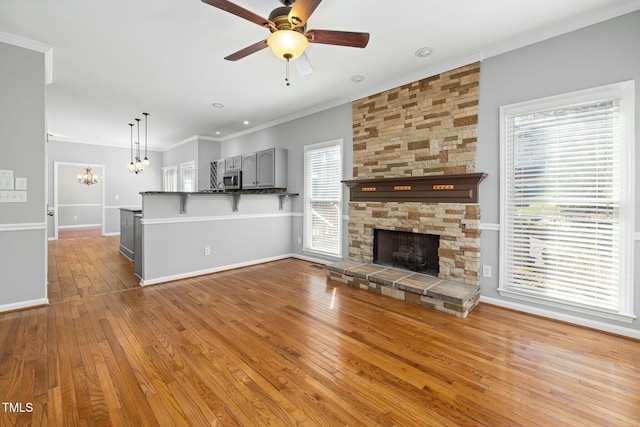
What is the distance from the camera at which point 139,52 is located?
328cm

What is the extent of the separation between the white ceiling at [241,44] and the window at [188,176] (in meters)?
2.87

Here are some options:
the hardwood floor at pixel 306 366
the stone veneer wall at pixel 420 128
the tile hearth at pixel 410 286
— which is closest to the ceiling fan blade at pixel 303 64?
the stone veneer wall at pixel 420 128

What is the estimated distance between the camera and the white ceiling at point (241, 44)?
2531 mm

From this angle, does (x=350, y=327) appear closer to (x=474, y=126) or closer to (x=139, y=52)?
(x=474, y=126)

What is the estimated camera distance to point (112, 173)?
8.84m

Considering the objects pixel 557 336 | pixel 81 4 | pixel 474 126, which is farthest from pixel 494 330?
pixel 81 4

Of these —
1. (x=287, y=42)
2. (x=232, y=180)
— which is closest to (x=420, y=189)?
(x=287, y=42)

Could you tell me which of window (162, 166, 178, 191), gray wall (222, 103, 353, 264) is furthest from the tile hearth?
window (162, 166, 178, 191)

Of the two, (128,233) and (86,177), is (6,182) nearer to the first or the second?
(128,233)

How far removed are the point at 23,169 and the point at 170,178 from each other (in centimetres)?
654

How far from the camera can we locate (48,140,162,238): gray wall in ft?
26.5

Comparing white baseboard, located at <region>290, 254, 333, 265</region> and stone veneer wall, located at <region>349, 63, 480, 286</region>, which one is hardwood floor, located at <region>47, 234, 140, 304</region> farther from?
stone veneer wall, located at <region>349, 63, 480, 286</region>

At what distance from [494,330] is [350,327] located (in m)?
1.34

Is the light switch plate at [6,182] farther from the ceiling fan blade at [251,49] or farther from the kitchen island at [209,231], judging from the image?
Answer: the ceiling fan blade at [251,49]
